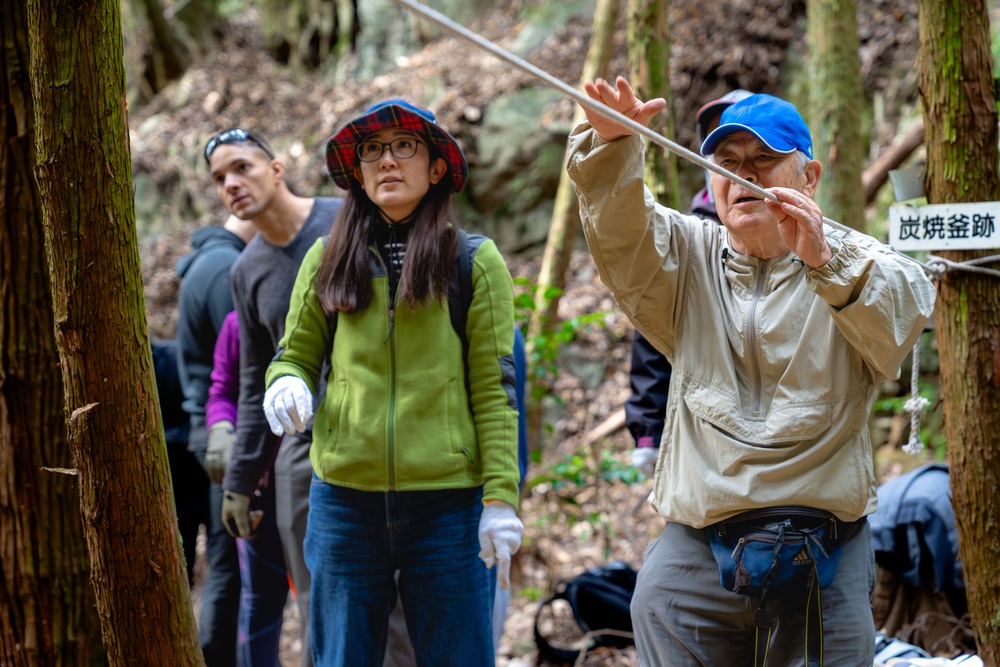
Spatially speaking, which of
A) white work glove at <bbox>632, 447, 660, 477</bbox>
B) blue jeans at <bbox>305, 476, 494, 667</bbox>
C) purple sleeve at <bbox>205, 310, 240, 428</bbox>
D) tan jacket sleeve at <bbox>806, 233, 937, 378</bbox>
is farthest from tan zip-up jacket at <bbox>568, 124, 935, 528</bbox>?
purple sleeve at <bbox>205, 310, 240, 428</bbox>

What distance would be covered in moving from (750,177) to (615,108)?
1.29 feet

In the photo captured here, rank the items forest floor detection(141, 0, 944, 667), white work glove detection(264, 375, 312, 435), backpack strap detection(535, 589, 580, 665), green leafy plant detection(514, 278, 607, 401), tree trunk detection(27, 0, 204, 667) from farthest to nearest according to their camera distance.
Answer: forest floor detection(141, 0, 944, 667) < green leafy plant detection(514, 278, 607, 401) < backpack strap detection(535, 589, 580, 665) < white work glove detection(264, 375, 312, 435) < tree trunk detection(27, 0, 204, 667)

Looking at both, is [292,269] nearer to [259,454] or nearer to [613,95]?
[259,454]

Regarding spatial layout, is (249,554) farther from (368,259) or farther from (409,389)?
(368,259)

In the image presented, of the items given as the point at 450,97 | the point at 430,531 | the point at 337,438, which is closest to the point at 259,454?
the point at 337,438

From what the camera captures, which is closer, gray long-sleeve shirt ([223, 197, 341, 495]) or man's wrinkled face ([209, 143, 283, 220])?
gray long-sleeve shirt ([223, 197, 341, 495])

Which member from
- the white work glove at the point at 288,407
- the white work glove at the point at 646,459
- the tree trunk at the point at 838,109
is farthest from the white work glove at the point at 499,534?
the tree trunk at the point at 838,109

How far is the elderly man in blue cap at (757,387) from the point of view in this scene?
192 centimetres

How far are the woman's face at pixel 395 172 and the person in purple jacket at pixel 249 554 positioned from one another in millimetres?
938

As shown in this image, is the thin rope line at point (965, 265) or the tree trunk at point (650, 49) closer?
the thin rope line at point (965, 265)

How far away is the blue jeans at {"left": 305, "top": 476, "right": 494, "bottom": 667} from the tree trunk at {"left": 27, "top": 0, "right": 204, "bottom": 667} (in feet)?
1.67

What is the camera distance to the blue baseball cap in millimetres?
2014

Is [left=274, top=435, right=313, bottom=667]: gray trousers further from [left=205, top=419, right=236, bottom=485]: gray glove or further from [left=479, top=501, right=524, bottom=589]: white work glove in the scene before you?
[left=479, top=501, right=524, bottom=589]: white work glove

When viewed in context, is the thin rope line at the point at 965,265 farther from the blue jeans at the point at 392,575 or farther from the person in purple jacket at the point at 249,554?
the person in purple jacket at the point at 249,554
